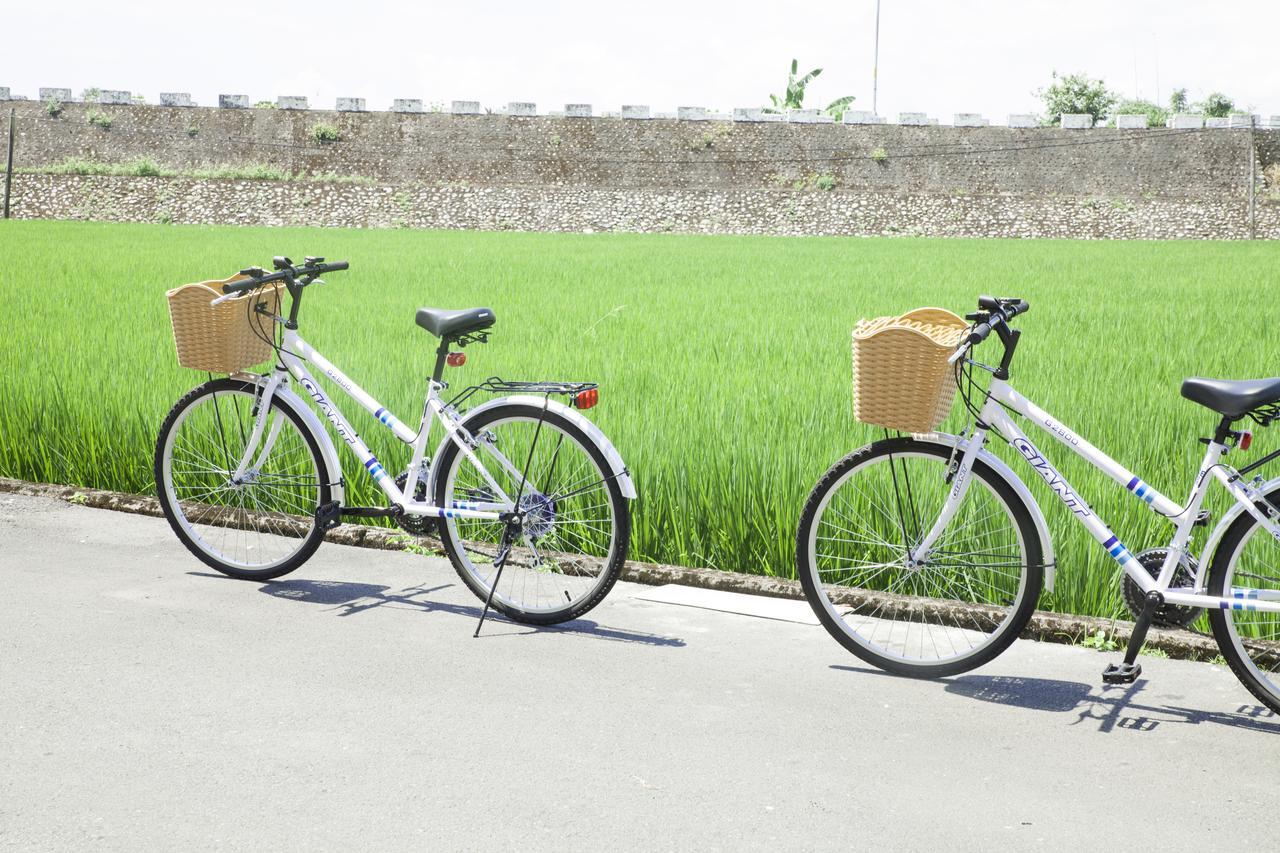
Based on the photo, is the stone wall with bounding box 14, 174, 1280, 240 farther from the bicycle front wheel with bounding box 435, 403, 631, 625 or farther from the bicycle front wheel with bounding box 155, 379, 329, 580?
the bicycle front wheel with bounding box 435, 403, 631, 625

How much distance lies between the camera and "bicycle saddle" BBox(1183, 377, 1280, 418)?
3250mm

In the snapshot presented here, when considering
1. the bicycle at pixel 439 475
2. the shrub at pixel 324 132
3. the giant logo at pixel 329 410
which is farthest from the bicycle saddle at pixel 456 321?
the shrub at pixel 324 132

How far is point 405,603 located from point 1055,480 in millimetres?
2216

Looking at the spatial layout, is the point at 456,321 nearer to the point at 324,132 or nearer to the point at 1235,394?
the point at 1235,394

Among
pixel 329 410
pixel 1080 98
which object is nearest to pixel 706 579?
pixel 329 410

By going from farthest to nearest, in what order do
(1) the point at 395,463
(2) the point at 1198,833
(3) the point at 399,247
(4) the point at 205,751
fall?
(3) the point at 399,247 < (1) the point at 395,463 < (4) the point at 205,751 < (2) the point at 1198,833

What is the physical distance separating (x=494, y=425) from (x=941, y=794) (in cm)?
198

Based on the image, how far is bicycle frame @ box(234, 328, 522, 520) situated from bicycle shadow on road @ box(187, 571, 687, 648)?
13.2 inches

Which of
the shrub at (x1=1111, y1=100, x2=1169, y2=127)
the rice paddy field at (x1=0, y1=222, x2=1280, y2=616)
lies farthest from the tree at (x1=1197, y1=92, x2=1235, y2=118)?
the rice paddy field at (x1=0, y1=222, x2=1280, y2=616)

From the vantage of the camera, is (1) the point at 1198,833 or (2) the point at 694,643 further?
(2) the point at 694,643

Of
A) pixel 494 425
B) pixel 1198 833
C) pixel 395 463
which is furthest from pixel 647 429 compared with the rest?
pixel 1198 833

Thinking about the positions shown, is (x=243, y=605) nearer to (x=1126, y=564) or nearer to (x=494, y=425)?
(x=494, y=425)

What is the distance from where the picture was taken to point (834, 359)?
9.46 m

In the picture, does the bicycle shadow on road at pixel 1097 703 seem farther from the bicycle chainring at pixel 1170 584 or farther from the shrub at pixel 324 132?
the shrub at pixel 324 132
